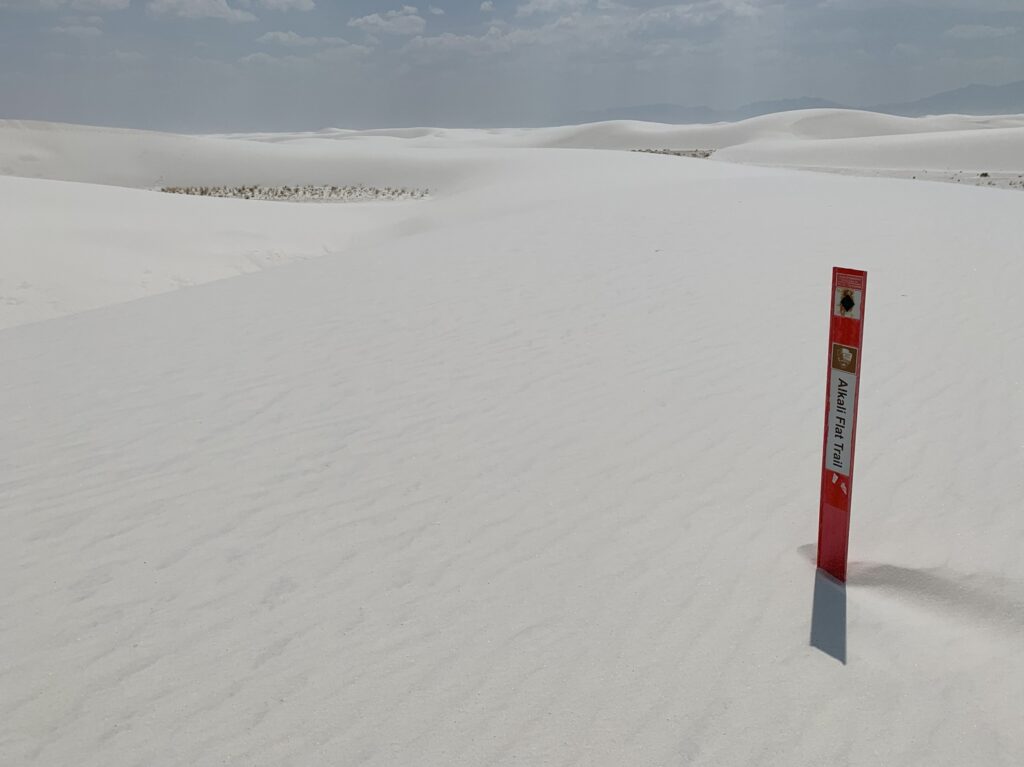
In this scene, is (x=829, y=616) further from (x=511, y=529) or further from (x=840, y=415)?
(x=511, y=529)

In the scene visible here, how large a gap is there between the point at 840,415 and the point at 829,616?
2.80ft

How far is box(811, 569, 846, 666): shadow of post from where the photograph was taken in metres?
3.38

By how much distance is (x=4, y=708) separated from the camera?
313cm

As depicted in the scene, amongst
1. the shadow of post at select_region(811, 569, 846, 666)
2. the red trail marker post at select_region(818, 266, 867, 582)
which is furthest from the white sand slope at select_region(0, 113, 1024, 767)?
the red trail marker post at select_region(818, 266, 867, 582)

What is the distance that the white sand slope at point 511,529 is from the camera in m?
3.04

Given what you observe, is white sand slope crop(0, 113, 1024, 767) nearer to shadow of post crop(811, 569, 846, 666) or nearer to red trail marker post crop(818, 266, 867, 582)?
shadow of post crop(811, 569, 846, 666)

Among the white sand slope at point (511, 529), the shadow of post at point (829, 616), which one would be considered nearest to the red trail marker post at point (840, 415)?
the shadow of post at point (829, 616)

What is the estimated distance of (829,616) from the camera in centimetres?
357

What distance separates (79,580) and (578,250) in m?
7.98

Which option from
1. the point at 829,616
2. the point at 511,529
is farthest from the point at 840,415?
the point at 511,529

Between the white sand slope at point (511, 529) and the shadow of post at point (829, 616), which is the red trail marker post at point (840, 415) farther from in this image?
the white sand slope at point (511, 529)

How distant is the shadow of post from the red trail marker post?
2.8 inches

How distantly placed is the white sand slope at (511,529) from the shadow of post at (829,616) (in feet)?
0.15

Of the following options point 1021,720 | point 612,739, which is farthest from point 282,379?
point 1021,720
